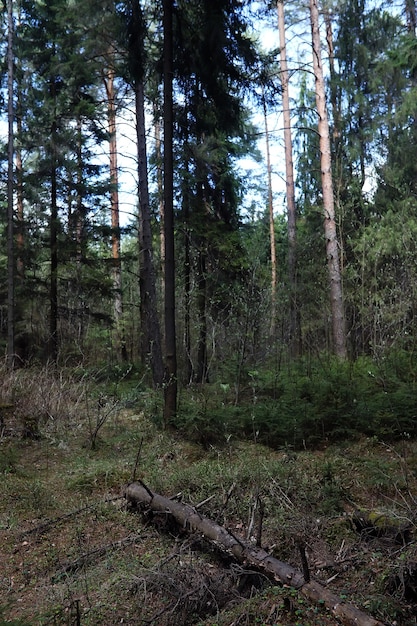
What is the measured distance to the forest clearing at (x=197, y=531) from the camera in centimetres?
334

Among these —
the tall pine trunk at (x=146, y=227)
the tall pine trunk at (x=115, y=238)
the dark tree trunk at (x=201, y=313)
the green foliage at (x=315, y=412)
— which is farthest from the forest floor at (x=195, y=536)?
the tall pine trunk at (x=115, y=238)

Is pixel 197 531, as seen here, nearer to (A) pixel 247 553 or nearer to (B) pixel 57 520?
(A) pixel 247 553

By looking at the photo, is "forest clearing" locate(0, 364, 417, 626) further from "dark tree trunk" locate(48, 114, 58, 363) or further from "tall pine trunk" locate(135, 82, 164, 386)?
"dark tree trunk" locate(48, 114, 58, 363)

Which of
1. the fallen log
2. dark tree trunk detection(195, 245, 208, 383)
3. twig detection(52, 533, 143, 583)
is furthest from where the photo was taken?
dark tree trunk detection(195, 245, 208, 383)

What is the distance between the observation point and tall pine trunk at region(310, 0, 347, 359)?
11.4 metres

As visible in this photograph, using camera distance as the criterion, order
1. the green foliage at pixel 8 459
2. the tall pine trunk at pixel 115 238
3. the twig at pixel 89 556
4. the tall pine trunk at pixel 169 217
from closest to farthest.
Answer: the twig at pixel 89 556 → the green foliage at pixel 8 459 → the tall pine trunk at pixel 169 217 → the tall pine trunk at pixel 115 238

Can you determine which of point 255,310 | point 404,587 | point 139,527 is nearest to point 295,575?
point 404,587

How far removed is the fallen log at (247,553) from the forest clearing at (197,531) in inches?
1.7

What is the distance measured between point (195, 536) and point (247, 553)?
0.65 meters

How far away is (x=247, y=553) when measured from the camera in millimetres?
3754

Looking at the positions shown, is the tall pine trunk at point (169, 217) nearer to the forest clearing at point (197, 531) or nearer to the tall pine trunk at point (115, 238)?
the forest clearing at point (197, 531)

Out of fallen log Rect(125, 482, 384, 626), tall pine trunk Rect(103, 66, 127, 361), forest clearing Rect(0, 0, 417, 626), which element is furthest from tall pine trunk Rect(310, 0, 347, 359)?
fallen log Rect(125, 482, 384, 626)

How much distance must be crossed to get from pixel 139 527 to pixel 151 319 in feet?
22.4

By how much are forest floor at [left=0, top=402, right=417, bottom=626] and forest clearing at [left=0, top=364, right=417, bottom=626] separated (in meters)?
0.01
